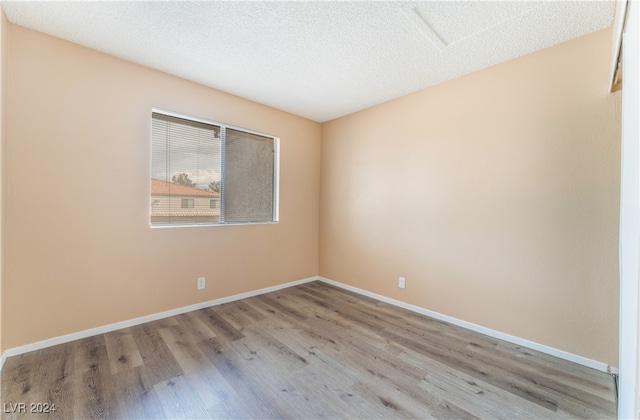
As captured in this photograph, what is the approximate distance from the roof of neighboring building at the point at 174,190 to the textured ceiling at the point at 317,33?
3.73 feet

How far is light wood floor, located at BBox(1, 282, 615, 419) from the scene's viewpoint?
1.46m

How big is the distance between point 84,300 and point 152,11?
7.79ft

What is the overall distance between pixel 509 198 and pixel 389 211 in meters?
1.22

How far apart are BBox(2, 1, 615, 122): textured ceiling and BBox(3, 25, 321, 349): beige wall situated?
0.80ft

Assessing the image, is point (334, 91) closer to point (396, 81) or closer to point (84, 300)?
point (396, 81)

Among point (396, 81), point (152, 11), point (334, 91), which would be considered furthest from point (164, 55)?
point (396, 81)

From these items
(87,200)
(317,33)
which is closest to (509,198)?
(317,33)

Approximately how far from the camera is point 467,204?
2.48 metres

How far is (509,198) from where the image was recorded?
2.23 metres

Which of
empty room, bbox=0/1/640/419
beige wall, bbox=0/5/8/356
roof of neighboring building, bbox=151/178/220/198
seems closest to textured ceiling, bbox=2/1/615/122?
empty room, bbox=0/1/640/419

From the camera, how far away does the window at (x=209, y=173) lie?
257 centimetres

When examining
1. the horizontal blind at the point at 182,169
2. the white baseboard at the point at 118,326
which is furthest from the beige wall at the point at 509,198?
the horizontal blind at the point at 182,169

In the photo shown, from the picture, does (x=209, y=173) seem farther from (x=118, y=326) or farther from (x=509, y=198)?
(x=509, y=198)

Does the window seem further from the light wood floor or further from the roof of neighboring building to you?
the light wood floor
